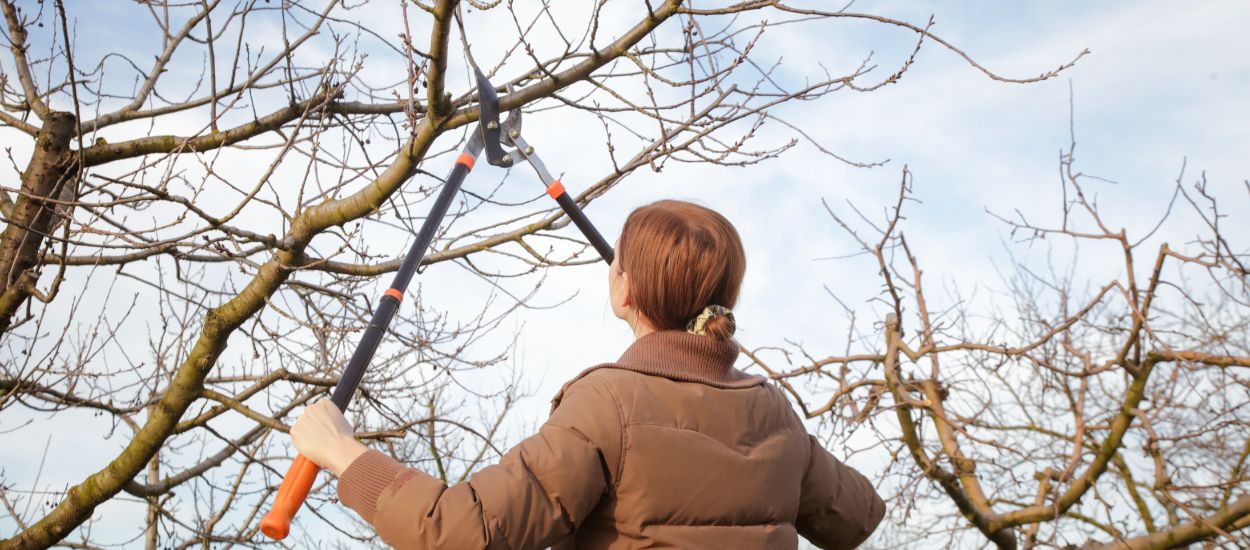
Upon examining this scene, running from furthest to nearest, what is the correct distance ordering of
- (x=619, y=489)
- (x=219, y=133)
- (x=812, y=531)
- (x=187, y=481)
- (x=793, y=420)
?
(x=187, y=481)
(x=219, y=133)
(x=812, y=531)
(x=793, y=420)
(x=619, y=489)

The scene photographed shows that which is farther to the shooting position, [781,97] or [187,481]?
[187,481]

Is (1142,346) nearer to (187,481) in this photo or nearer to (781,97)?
(781,97)

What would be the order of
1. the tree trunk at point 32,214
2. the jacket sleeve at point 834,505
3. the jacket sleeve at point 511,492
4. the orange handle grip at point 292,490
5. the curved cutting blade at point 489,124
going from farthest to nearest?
the tree trunk at point 32,214
the curved cutting blade at point 489,124
the jacket sleeve at point 834,505
the orange handle grip at point 292,490
the jacket sleeve at point 511,492

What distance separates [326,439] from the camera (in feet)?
6.44

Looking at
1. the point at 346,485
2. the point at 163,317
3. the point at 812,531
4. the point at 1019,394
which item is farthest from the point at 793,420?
the point at 1019,394

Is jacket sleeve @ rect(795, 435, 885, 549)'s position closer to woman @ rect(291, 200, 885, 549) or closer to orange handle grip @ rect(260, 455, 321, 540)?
woman @ rect(291, 200, 885, 549)

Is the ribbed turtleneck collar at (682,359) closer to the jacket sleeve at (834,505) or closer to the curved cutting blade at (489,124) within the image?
the jacket sleeve at (834,505)

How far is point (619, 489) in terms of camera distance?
1820mm

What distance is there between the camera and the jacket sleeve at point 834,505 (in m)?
2.22

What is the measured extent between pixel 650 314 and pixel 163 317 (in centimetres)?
527

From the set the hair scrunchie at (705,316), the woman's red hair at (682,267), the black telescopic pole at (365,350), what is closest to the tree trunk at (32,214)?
the black telescopic pole at (365,350)

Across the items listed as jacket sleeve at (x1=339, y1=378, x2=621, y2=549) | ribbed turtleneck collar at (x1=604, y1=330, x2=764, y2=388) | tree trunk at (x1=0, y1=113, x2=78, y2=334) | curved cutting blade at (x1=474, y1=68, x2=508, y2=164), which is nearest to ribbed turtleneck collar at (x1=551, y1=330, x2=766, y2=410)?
ribbed turtleneck collar at (x1=604, y1=330, x2=764, y2=388)

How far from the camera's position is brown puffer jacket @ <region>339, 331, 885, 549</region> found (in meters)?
1.72

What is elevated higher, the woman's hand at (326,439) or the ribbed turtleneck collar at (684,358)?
the ribbed turtleneck collar at (684,358)
